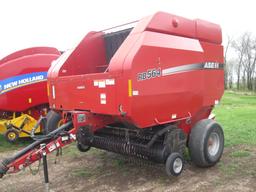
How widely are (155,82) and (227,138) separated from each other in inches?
140

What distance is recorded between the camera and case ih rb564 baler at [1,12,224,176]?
3891mm

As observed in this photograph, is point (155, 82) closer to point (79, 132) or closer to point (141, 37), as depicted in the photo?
point (141, 37)

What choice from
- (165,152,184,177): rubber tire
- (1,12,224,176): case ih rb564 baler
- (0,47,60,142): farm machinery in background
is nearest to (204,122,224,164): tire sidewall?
(1,12,224,176): case ih rb564 baler

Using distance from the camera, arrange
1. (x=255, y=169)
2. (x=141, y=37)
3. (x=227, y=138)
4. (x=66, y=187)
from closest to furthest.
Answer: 1. (x=141, y=37)
2. (x=66, y=187)
3. (x=255, y=169)
4. (x=227, y=138)

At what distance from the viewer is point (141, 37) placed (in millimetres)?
3984

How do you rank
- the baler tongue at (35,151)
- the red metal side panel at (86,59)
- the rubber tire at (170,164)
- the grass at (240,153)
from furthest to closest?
the grass at (240,153) < the red metal side panel at (86,59) < the rubber tire at (170,164) < the baler tongue at (35,151)

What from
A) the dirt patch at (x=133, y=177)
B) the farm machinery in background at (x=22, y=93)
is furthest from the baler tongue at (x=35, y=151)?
the farm machinery in background at (x=22, y=93)

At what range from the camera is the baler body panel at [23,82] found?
704 cm

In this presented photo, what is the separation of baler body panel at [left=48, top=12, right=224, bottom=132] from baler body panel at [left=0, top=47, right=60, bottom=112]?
2183 mm

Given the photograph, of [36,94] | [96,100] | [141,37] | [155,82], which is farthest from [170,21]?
[36,94]

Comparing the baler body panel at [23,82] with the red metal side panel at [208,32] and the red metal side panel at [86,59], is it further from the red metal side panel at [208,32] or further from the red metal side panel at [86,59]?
the red metal side panel at [208,32]

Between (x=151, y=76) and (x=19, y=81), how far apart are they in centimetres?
414

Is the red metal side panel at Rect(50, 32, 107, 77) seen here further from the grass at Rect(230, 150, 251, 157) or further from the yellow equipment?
the grass at Rect(230, 150, 251, 157)

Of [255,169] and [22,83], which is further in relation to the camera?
[22,83]
